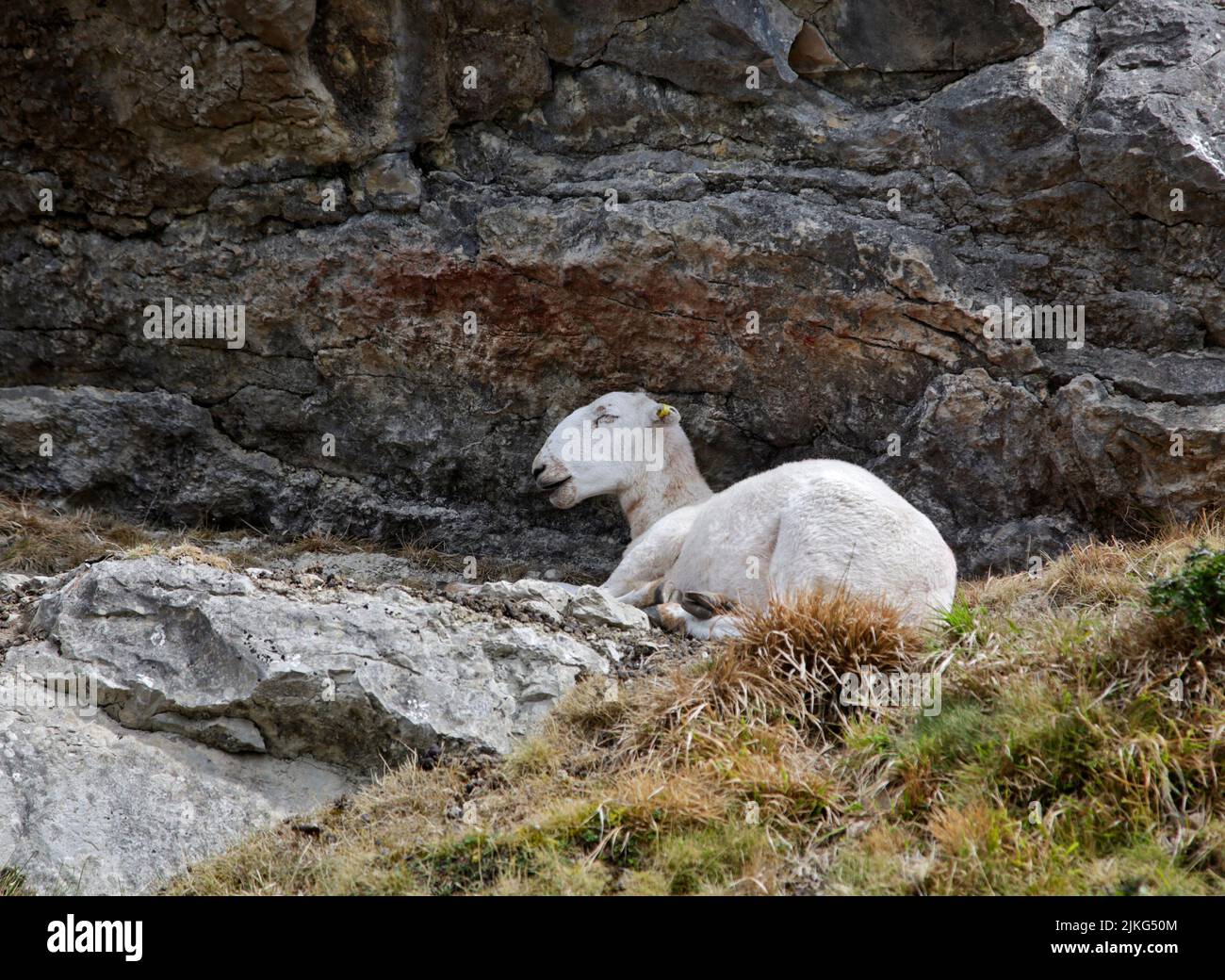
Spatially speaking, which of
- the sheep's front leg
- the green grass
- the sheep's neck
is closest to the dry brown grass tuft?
the green grass

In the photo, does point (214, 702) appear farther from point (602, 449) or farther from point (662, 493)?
point (662, 493)

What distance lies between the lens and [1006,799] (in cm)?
509

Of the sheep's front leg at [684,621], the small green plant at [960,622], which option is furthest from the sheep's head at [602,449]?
the small green plant at [960,622]

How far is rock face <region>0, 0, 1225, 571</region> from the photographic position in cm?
827

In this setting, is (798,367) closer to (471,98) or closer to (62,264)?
(471,98)

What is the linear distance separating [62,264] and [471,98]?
132 inches

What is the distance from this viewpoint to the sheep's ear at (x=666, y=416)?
867cm

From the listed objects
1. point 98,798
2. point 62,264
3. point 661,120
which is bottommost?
point 98,798

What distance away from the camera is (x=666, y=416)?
8688mm

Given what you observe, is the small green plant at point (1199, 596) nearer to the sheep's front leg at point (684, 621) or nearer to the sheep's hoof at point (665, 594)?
the sheep's front leg at point (684, 621)

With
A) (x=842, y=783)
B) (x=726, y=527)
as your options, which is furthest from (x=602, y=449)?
(x=842, y=783)
